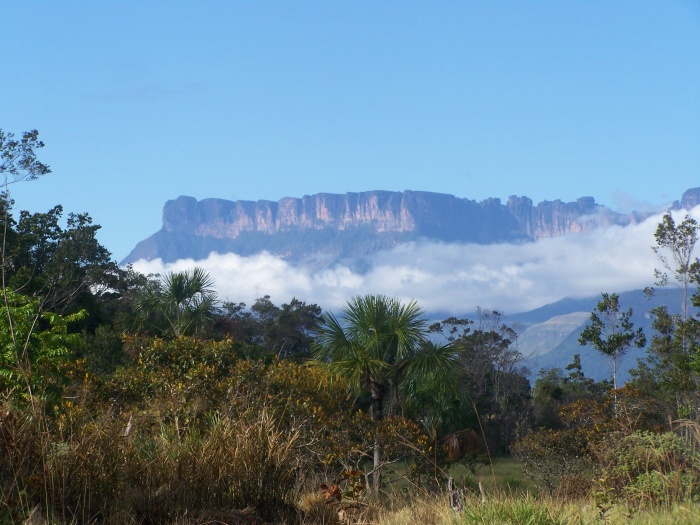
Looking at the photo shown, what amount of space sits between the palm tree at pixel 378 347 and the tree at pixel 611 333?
64.4 feet

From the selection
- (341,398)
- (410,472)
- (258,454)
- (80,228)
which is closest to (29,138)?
(80,228)

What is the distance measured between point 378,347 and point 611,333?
24.0 m

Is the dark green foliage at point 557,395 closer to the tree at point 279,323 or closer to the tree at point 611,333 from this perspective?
the tree at point 611,333

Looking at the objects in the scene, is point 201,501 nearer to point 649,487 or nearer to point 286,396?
point 649,487

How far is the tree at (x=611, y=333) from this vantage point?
36.1 m

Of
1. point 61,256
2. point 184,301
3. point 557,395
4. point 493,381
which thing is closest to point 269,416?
point 184,301

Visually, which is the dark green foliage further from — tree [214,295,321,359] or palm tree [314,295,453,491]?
palm tree [314,295,453,491]

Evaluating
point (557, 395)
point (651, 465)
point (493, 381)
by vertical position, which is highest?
point (651, 465)

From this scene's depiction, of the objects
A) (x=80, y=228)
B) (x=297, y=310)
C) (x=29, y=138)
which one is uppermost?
(x=29, y=138)

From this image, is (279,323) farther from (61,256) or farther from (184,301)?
→ (184,301)

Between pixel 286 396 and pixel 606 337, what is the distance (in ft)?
86.8

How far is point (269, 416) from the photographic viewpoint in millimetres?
7793

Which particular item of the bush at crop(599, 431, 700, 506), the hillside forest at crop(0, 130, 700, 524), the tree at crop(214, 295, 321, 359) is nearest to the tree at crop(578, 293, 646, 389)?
the hillside forest at crop(0, 130, 700, 524)

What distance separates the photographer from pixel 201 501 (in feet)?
21.6
